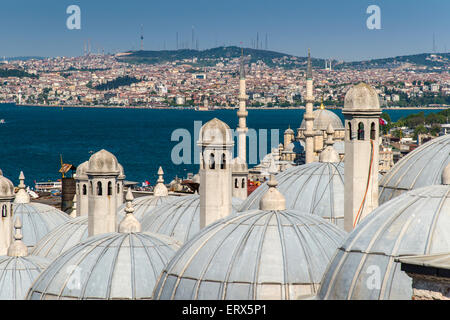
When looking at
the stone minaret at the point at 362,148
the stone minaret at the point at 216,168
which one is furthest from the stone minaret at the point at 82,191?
the stone minaret at the point at 362,148

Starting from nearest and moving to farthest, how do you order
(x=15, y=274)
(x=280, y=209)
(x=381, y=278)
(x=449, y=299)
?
(x=449, y=299) < (x=381, y=278) < (x=280, y=209) < (x=15, y=274)

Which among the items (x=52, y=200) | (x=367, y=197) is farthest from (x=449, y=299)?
(x=52, y=200)

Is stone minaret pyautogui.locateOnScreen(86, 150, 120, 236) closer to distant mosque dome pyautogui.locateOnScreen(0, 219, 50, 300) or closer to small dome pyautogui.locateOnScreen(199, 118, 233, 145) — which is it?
distant mosque dome pyautogui.locateOnScreen(0, 219, 50, 300)

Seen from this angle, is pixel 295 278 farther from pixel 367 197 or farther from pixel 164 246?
pixel 164 246

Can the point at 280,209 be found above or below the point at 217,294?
above

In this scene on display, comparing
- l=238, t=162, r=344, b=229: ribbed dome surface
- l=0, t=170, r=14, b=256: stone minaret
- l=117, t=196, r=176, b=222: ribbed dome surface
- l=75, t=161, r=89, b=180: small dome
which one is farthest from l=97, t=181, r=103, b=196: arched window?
l=75, t=161, r=89, b=180: small dome

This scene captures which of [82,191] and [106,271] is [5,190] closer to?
[82,191]
